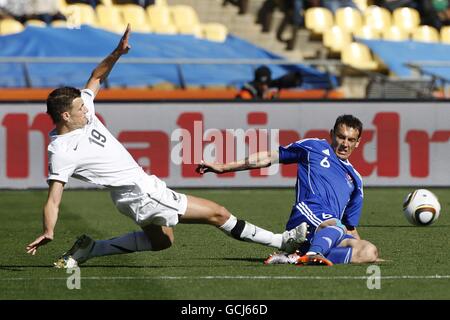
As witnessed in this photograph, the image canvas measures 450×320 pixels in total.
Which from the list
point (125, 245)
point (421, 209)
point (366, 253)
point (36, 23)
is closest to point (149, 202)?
point (125, 245)

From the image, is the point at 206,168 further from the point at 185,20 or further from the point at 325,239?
the point at 185,20

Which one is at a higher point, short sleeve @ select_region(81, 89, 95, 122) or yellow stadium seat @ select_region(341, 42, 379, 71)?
short sleeve @ select_region(81, 89, 95, 122)

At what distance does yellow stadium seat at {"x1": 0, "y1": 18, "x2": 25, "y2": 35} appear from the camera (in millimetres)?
25141

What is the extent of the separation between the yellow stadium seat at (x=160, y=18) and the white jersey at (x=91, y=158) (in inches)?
674

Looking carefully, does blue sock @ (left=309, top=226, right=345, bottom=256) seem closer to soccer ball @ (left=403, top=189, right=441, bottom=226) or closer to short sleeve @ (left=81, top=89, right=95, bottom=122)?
short sleeve @ (left=81, top=89, right=95, bottom=122)

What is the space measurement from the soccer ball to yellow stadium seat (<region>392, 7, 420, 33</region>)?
17650 millimetres

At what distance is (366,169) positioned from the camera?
2036cm

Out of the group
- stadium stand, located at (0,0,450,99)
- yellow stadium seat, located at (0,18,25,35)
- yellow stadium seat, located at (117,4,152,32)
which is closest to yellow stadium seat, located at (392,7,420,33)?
stadium stand, located at (0,0,450,99)

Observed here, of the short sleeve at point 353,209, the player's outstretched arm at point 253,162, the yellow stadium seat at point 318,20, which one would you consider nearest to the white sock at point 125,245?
the player's outstretched arm at point 253,162

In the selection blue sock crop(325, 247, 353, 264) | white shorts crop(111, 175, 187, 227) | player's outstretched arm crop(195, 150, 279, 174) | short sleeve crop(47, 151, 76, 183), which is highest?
short sleeve crop(47, 151, 76, 183)

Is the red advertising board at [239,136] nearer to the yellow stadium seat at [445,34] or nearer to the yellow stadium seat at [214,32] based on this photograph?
the yellow stadium seat at [214,32]

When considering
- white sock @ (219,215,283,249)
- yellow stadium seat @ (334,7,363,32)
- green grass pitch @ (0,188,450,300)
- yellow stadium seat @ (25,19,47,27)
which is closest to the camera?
green grass pitch @ (0,188,450,300)

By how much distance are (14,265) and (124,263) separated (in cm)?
99

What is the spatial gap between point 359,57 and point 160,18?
4.77m
